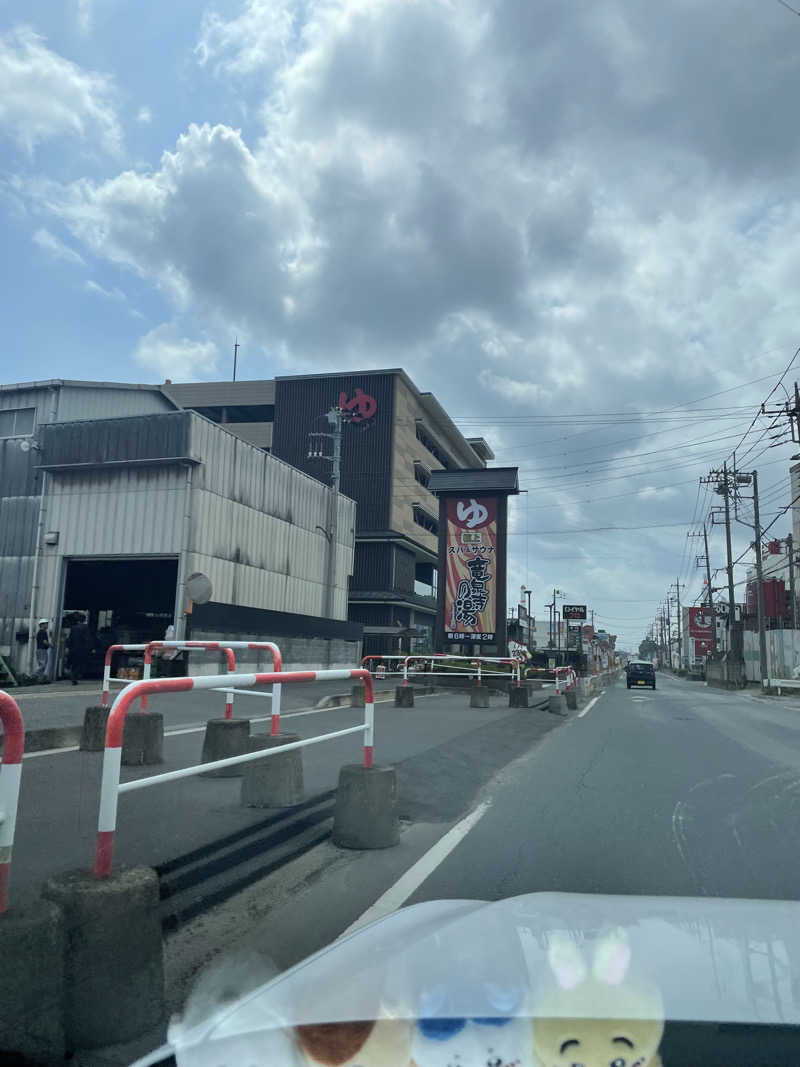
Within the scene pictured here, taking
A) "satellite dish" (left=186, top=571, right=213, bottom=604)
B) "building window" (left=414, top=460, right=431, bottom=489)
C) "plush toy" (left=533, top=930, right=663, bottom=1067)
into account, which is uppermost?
"building window" (left=414, top=460, right=431, bottom=489)

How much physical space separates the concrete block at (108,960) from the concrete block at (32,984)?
7.2 inches

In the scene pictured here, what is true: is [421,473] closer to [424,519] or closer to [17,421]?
[424,519]

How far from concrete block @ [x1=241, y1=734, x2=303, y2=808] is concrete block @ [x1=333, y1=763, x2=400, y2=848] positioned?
37.2 inches

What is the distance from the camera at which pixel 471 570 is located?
120 feet

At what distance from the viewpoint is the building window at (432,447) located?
6358cm

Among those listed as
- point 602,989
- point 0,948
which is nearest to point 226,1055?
point 602,989

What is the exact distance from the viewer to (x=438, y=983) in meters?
2.04

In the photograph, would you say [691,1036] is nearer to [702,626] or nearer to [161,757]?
[161,757]

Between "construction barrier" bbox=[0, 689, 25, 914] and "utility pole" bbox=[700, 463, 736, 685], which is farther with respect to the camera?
"utility pole" bbox=[700, 463, 736, 685]

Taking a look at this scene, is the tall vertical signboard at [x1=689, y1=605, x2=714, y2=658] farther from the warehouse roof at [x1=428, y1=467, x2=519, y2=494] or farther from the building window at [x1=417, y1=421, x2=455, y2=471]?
the warehouse roof at [x1=428, y1=467, x2=519, y2=494]

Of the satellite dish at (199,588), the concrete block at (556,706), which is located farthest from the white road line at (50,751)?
the concrete block at (556,706)

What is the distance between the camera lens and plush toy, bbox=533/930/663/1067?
1.69m

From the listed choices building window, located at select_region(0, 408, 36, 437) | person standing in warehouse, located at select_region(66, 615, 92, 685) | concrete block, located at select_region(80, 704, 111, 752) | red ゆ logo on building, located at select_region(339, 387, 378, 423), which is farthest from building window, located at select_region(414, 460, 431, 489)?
concrete block, located at select_region(80, 704, 111, 752)

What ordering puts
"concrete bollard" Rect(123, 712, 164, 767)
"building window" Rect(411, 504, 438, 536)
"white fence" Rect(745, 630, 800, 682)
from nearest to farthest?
"concrete bollard" Rect(123, 712, 164, 767) → "white fence" Rect(745, 630, 800, 682) → "building window" Rect(411, 504, 438, 536)
